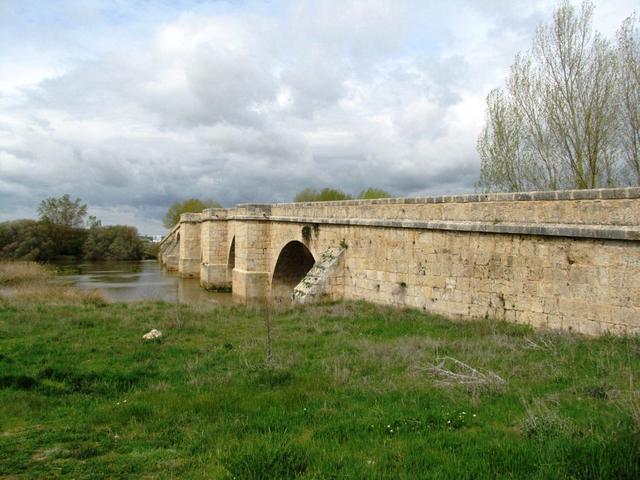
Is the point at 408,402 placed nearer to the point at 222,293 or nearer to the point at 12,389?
the point at 12,389

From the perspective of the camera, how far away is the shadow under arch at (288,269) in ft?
60.1

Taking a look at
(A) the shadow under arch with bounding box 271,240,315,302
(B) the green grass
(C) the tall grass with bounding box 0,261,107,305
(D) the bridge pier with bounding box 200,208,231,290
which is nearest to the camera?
(B) the green grass

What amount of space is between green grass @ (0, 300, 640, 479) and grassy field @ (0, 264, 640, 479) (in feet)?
0.05

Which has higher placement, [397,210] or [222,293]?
[397,210]

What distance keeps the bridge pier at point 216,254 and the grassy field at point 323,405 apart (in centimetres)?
1705

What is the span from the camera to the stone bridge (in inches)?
263

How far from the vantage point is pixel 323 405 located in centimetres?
433

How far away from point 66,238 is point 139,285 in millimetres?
20523

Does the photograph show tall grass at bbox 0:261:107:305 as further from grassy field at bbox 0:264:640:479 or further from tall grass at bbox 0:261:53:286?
grassy field at bbox 0:264:640:479

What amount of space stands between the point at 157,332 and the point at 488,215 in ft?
18.4

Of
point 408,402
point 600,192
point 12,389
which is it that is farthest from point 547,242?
point 12,389

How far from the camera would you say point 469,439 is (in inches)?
133

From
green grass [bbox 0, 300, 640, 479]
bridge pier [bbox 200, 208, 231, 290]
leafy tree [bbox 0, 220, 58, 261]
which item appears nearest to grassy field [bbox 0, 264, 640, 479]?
green grass [bbox 0, 300, 640, 479]

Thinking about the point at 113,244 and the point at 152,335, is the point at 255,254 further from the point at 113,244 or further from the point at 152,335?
the point at 113,244
